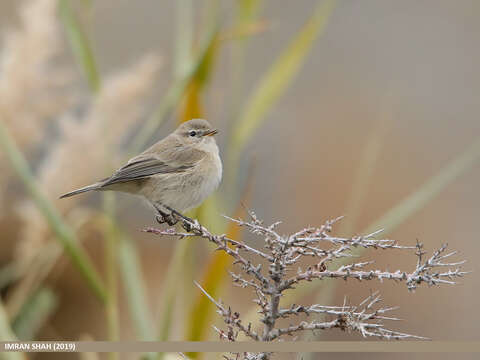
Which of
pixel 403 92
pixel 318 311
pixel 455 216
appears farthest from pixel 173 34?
pixel 318 311

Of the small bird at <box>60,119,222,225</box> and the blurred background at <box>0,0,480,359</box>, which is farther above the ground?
the blurred background at <box>0,0,480,359</box>

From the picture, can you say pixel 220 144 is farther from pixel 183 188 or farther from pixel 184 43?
pixel 183 188

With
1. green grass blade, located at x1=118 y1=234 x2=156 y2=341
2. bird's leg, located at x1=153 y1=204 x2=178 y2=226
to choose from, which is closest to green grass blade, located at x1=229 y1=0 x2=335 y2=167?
bird's leg, located at x1=153 y1=204 x2=178 y2=226

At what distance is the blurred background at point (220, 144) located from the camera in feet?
7.36

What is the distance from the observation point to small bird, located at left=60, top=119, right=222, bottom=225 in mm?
1692

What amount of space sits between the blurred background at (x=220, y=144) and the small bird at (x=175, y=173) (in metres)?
0.11

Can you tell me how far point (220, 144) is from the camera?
102 inches

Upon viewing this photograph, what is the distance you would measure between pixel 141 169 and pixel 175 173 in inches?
4.6

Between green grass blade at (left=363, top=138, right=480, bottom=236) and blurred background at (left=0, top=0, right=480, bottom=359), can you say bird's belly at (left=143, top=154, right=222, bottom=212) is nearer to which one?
blurred background at (left=0, top=0, right=480, bottom=359)

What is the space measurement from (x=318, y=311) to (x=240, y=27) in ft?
4.54

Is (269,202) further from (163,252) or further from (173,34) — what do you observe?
(173,34)

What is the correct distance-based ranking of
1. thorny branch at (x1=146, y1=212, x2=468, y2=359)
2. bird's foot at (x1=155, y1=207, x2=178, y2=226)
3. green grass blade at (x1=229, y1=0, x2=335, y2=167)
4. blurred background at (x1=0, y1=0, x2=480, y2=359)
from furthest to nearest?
blurred background at (x1=0, y1=0, x2=480, y2=359) < green grass blade at (x1=229, y1=0, x2=335, y2=167) < bird's foot at (x1=155, y1=207, x2=178, y2=226) < thorny branch at (x1=146, y1=212, x2=468, y2=359)

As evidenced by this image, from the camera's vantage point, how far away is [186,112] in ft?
6.10

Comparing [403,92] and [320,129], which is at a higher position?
[403,92]
